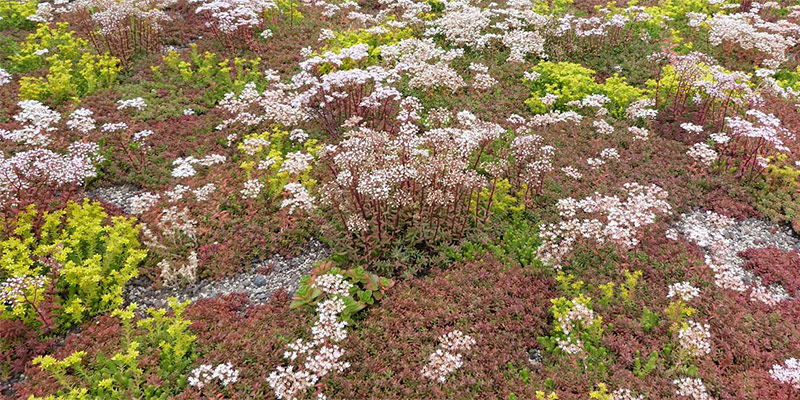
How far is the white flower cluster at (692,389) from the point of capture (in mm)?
6359

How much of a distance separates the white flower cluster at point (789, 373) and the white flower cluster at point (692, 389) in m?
0.96

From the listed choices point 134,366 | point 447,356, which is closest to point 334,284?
point 447,356

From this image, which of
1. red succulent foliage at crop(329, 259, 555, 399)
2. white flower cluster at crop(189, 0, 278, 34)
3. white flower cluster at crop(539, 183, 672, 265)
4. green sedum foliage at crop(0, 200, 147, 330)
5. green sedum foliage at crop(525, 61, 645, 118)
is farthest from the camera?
white flower cluster at crop(189, 0, 278, 34)

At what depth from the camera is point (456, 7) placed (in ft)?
57.2

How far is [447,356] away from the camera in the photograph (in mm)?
6816

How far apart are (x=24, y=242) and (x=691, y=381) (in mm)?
11734

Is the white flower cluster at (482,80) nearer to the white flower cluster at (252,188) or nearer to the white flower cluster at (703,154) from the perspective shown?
the white flower cluster at (703,154)

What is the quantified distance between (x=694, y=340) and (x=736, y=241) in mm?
3978

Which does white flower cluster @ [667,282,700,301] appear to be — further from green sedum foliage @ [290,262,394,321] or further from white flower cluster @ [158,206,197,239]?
white flower cluster @ [158,206,197,239]

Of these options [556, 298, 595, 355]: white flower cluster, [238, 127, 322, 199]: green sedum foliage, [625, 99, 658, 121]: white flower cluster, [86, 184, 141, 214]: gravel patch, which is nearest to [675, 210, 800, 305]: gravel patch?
[556, 298, 595, 355]: white flower cluster

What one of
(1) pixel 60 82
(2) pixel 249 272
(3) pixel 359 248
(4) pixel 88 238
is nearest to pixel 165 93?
(1) pixel 60 82

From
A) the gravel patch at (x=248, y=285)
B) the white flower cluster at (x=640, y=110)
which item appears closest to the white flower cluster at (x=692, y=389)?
the gravel patch at (x=248, y=285)

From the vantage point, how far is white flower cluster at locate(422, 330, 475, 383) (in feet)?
22.3

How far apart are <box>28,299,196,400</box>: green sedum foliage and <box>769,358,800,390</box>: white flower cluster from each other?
8693 millimetres
